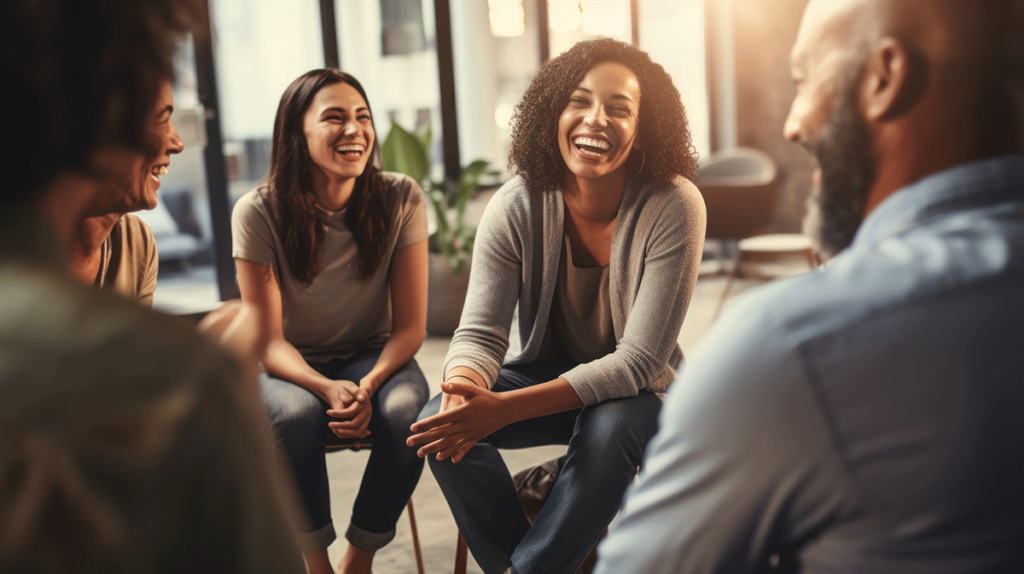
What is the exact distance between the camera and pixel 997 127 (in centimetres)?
62

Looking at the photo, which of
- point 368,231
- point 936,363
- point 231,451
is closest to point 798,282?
point 936,363

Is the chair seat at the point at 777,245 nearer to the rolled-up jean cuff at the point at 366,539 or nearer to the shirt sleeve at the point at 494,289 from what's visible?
the shirt sleeve at the point at 494,289

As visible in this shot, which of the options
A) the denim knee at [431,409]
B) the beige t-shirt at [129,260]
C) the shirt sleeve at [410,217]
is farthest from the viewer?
the shirt sleeve at [410,217]

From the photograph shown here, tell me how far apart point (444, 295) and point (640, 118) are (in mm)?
2583

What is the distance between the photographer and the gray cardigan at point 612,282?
5.00ft

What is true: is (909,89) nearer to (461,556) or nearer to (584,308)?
(584,308)

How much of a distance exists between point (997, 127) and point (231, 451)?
2.01 ft

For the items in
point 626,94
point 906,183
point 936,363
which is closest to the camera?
point 936,363

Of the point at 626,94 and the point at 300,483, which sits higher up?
the point at 626,94

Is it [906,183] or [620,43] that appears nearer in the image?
[906,183]

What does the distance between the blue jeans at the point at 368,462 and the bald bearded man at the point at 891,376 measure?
106 cm

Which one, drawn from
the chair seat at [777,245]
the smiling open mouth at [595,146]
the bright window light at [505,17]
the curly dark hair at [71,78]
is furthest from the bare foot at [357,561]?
the bright window light at [505,17]

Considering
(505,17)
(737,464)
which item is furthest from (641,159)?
(505,17)

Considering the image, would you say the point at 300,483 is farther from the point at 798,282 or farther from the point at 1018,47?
the point at 1018,47
